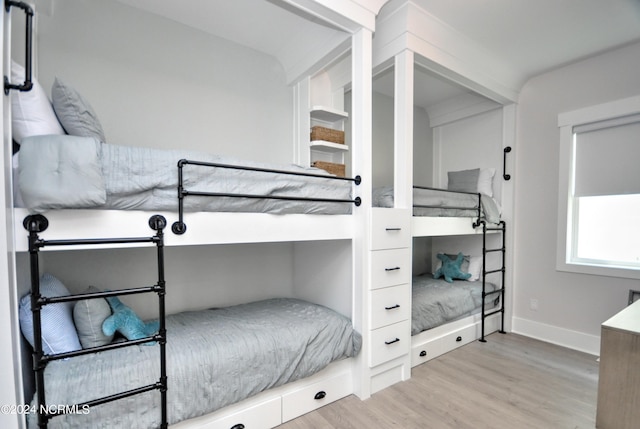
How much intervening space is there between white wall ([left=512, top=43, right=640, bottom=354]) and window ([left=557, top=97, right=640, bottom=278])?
0.09m

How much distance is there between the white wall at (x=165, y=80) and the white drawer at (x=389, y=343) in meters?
1.70

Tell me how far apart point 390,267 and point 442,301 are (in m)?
0.94

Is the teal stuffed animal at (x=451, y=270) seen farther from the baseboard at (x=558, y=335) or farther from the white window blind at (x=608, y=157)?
the white window blind at (x=608, y=157)

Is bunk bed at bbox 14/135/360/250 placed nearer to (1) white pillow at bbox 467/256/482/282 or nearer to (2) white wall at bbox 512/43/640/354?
(1) white pillow at bbox 467/256/482/282

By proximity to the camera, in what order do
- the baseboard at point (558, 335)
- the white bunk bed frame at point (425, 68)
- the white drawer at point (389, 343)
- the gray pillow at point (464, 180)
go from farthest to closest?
the gray pillow at point (464, 180) < the baseboard at point (558, 335) < the white bunk bed frame at point (425, 68) < the white drawer at point (389, 343)

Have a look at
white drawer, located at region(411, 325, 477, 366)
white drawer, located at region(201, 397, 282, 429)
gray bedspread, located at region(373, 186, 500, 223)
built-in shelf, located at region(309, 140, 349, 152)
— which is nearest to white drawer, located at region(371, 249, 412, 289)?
gray bedspread, located at region(373, 186, 500, 223)

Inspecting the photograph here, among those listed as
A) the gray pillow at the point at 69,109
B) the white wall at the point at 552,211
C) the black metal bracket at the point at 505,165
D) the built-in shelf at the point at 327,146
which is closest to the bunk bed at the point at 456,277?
the black metal bracket at the point at 505,165

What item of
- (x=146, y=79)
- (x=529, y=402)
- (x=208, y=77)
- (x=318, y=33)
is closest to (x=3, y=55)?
(x=146, y=79)

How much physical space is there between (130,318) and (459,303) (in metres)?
2.68

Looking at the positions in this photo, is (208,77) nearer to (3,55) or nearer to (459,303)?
(3,55)

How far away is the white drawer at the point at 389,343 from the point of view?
2039 mm

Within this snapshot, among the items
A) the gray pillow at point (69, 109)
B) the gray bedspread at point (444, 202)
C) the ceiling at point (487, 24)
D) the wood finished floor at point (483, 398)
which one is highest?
the ceiling at point (487, 24)

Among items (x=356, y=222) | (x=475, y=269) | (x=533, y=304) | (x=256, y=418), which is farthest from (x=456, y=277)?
(x=256, y=418)

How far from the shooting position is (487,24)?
234 cm
